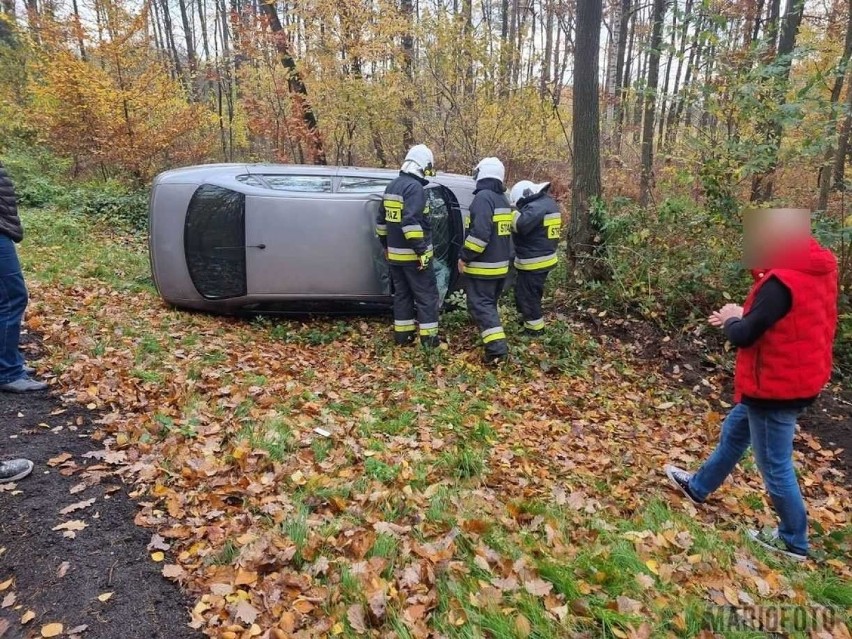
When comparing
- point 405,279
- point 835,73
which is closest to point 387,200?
point 405,279

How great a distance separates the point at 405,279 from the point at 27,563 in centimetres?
419

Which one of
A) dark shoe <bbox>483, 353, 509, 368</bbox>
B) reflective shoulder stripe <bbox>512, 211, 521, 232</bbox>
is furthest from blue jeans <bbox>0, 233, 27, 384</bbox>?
reflective shoulder stripe <bbox>512, 211, 521, 232</bbox>

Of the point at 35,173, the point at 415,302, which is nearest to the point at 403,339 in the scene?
the point at 415,302

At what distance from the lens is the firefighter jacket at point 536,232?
6.14m

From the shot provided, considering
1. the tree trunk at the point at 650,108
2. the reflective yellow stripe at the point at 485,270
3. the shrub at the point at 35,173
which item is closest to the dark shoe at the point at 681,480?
the reflective yellow stripe at the point at 485,270

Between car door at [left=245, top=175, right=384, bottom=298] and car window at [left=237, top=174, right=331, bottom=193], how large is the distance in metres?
0.01

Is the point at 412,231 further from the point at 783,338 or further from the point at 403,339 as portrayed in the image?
the point at 783,338

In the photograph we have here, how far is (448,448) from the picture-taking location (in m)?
4.11

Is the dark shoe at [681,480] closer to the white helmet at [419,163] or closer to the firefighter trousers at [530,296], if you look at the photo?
the firefighter trousers at [530,296]

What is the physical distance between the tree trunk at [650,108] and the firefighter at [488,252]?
9.76 ft

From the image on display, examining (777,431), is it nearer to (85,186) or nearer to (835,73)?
(835,73)

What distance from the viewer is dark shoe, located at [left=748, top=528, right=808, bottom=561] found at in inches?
131

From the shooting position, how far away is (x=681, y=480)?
3.97 m

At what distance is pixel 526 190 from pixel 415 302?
175 centimetres
